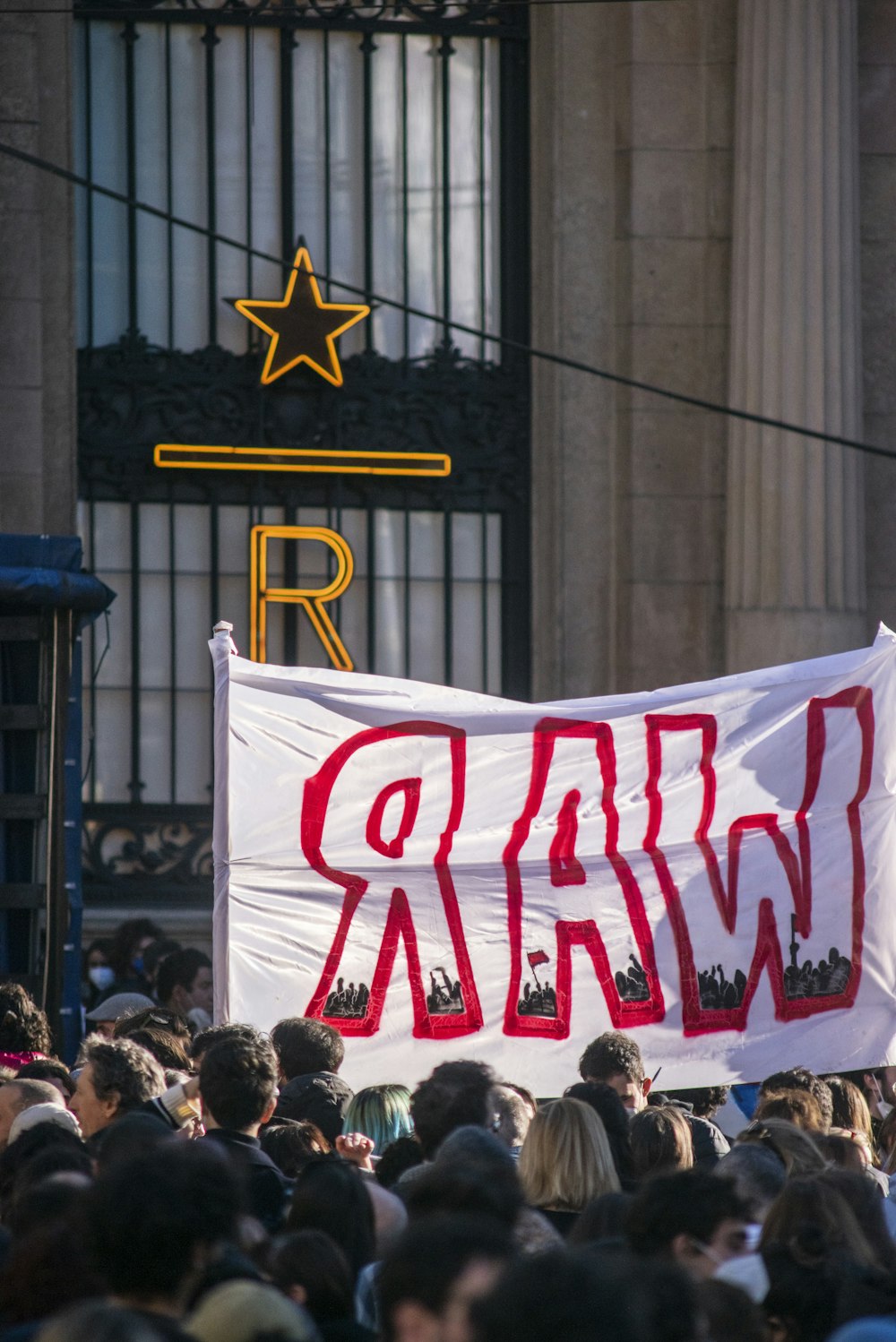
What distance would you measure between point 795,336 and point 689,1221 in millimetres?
11088

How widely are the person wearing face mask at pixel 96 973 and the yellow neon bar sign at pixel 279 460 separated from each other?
3.60m

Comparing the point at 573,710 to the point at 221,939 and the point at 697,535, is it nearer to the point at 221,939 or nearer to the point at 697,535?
the point at 221,939

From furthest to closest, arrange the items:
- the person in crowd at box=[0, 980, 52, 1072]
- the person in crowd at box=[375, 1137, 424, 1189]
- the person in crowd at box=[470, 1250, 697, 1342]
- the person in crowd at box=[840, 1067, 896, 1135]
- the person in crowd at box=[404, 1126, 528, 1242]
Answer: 1. the person in crowd at box=[840, 1067, 896, 1135]
2. the person in crowd at box=[0, 980, 52, 1072]
3. the person in crowd at box=[375, 1137, 424, 1189]
4. the person in crowd at box=[404, 1126, 528, 1242]
5. the person in crowd at box=[470, 1250, 697, 1342]

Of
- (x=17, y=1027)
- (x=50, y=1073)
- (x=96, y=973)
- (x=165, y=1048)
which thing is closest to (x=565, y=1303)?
(x=50, y=1073)

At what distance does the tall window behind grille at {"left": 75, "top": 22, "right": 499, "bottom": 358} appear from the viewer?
15.7 m

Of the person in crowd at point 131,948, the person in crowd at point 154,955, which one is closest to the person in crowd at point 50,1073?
the person in crowd at point 154,955

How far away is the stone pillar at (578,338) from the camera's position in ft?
52.0

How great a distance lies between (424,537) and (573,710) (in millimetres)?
6716

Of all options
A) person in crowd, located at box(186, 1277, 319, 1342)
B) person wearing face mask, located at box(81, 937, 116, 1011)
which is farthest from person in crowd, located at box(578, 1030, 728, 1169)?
person wearing face mask, located at box(81, 937, 116, 1011)

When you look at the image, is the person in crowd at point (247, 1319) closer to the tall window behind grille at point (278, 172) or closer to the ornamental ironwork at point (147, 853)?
the ornamental ironwork at point (147, 853)

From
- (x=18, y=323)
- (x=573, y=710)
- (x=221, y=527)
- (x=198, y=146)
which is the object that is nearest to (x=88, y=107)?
(x=198, y=146)

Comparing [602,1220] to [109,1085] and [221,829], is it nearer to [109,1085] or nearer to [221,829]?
[109,1085]

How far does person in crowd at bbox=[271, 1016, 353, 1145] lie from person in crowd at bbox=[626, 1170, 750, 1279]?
2458 mm

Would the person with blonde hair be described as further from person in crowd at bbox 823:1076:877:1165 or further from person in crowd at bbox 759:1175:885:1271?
person in crowd at bbox 823:1076:877:1165
